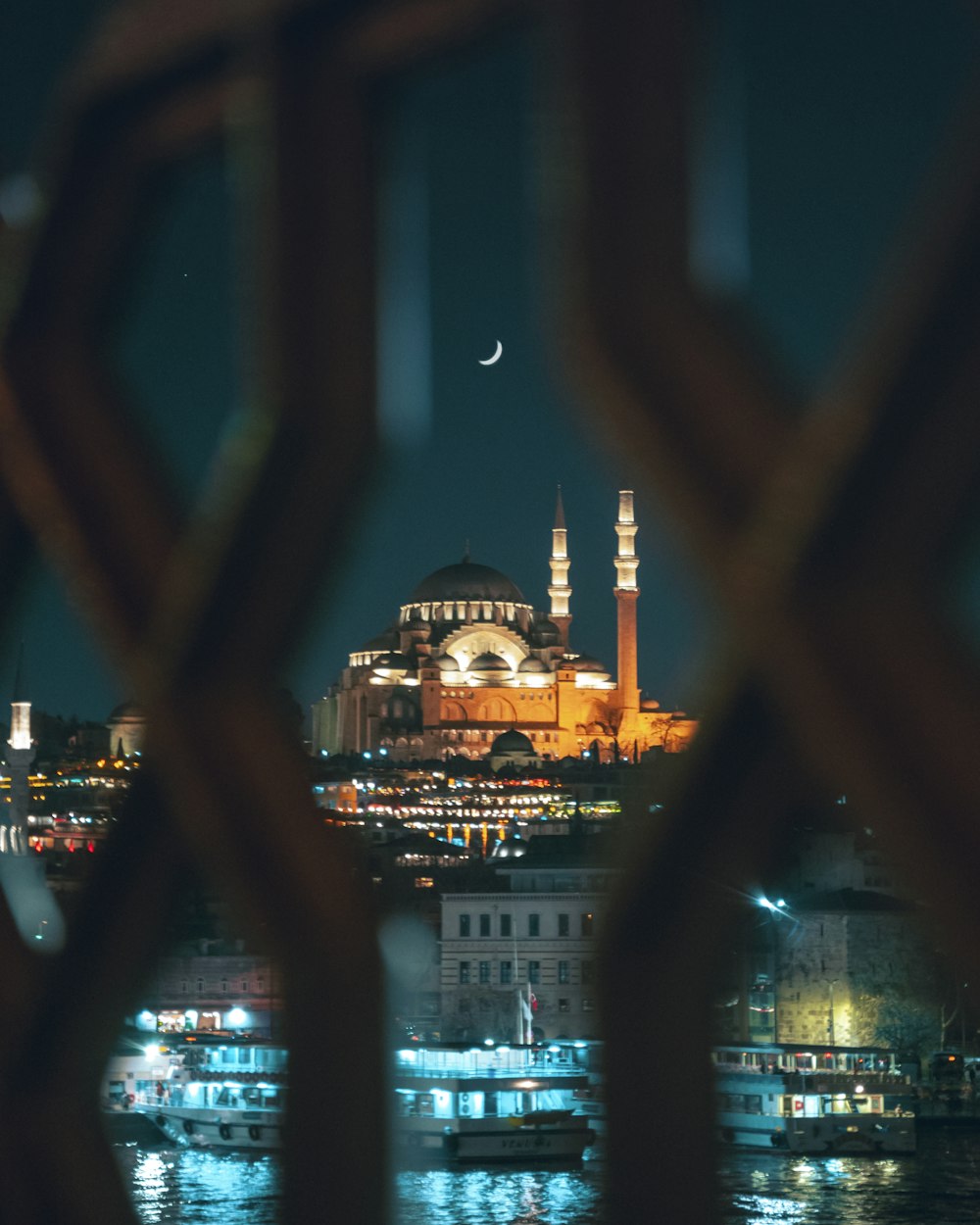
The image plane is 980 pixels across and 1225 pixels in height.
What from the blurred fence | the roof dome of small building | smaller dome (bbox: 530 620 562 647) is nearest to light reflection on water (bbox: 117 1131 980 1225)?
the blurred fence

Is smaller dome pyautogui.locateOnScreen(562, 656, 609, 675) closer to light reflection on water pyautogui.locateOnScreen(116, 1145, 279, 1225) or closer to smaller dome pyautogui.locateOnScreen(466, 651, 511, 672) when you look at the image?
smaller dome pyautogui.locateOnScreen(466, 651, 511, 672)

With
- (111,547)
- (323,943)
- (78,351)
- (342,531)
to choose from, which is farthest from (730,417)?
(78,351)

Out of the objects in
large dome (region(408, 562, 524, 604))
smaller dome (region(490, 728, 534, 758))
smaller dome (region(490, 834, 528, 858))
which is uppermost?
large dome (region(408, 562, 524, 604))

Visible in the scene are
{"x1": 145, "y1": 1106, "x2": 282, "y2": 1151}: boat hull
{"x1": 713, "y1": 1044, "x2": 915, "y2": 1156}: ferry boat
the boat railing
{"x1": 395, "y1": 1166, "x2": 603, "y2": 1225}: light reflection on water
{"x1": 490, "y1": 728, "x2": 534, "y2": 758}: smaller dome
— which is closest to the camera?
{"x1": 395, "y1": 1166, "x2": 603, "y2": 1225}: light reflection on water

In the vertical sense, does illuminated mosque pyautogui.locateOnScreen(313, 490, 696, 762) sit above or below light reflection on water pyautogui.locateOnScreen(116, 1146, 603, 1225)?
above

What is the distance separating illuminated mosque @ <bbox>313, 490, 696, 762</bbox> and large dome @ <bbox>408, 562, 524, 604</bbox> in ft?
0.12

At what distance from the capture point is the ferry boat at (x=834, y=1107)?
2389 cm

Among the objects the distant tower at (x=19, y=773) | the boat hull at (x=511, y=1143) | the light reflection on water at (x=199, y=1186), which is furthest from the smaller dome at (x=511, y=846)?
the boat hull at (x=511, y=1143)

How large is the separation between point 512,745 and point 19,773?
42318 mm

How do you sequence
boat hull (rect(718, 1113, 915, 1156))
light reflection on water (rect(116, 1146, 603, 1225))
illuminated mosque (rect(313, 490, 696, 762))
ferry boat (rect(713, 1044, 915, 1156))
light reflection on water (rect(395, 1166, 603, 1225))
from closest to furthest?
light reflection on water (rect(116, 1146, 603, 1225)), light reflection on water (rect(395, 1166, 603, 1225)), ferry boat (rect(713, 1044, 915, 1156)), boat hull (rect(718, 1113, 915, 1156)), illuminated mosque (rect(313, 490, 696, 762))

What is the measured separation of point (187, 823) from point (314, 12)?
0.57 metres

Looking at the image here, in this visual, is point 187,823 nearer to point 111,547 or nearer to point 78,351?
point 111,547

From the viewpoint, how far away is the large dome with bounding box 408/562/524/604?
78.6 metres

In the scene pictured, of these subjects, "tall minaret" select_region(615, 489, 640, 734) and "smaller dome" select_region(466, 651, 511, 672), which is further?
"smaller dome" select_region(466, 651, 511, 672)
